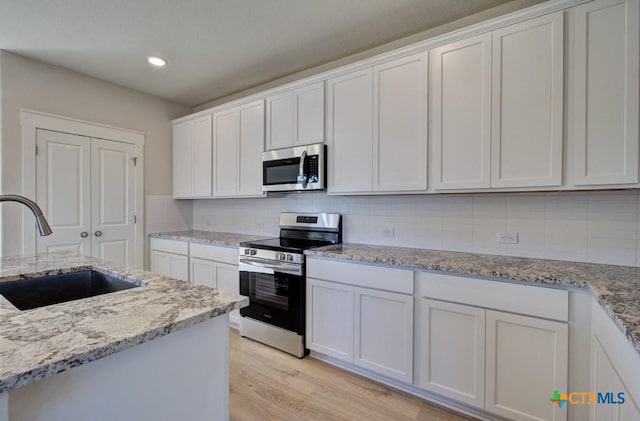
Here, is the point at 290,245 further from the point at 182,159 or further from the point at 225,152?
the point at 182,159

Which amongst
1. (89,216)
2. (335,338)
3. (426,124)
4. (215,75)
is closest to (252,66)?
(215,75)

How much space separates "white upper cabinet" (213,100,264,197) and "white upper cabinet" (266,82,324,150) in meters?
0.15

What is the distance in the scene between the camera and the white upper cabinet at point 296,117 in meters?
2.71

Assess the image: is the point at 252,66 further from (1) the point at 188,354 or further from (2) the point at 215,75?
(1) the point at 188,354

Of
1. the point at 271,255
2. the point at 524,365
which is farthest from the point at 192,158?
the point at 524,365

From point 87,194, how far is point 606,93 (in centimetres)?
442

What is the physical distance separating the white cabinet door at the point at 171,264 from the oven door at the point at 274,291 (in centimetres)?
101

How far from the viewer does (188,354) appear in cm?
96

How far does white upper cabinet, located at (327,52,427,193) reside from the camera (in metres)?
2.20

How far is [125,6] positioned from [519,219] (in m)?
3.14

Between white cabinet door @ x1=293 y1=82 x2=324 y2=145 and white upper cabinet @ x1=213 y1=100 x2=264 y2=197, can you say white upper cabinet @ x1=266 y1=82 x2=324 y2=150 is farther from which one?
white upper cabinet @ x1=213 y1=100 x2=264 y2=197

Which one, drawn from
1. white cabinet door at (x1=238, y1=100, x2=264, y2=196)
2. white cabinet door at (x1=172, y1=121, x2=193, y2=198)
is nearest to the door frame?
white cabinet door at (x1=172, y1=121, x2=193, y2=198)

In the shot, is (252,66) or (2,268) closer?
(2,268)

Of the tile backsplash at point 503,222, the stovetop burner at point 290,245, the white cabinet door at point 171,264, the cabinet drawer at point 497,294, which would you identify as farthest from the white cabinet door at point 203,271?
the cabinet drawer at point 497,294
